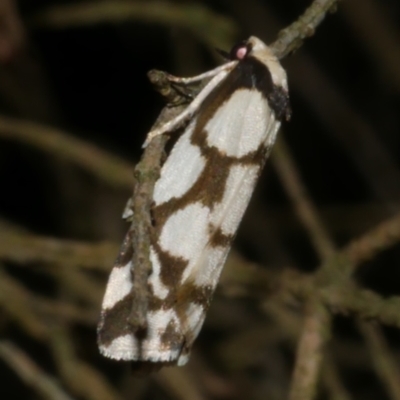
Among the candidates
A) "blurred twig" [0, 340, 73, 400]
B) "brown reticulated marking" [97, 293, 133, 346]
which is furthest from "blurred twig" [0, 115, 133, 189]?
"brown reticulated marking" [97, 293, 133, 346]

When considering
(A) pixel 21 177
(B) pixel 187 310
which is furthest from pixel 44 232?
(B) pixel 187 310

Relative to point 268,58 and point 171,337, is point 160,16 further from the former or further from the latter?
point 171,337

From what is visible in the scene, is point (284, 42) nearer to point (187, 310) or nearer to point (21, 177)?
point (187, 310)

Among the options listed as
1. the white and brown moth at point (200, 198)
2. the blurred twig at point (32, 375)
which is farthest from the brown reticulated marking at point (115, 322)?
the blurred twig at point (32, 375)

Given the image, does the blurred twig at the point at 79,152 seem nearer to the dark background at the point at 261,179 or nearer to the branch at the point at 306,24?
the dark background at the point at 261,179

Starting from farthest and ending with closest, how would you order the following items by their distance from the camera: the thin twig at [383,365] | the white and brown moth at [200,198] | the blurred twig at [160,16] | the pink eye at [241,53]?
the blurred twig at [160,16], the thin twig at [383,365], the pink eye at [241,53], the white and brown moth at [200,198]

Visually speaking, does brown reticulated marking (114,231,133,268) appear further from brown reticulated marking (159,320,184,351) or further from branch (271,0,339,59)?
branch (271,0,339,59)

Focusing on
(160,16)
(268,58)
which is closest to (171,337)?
(268,58)
